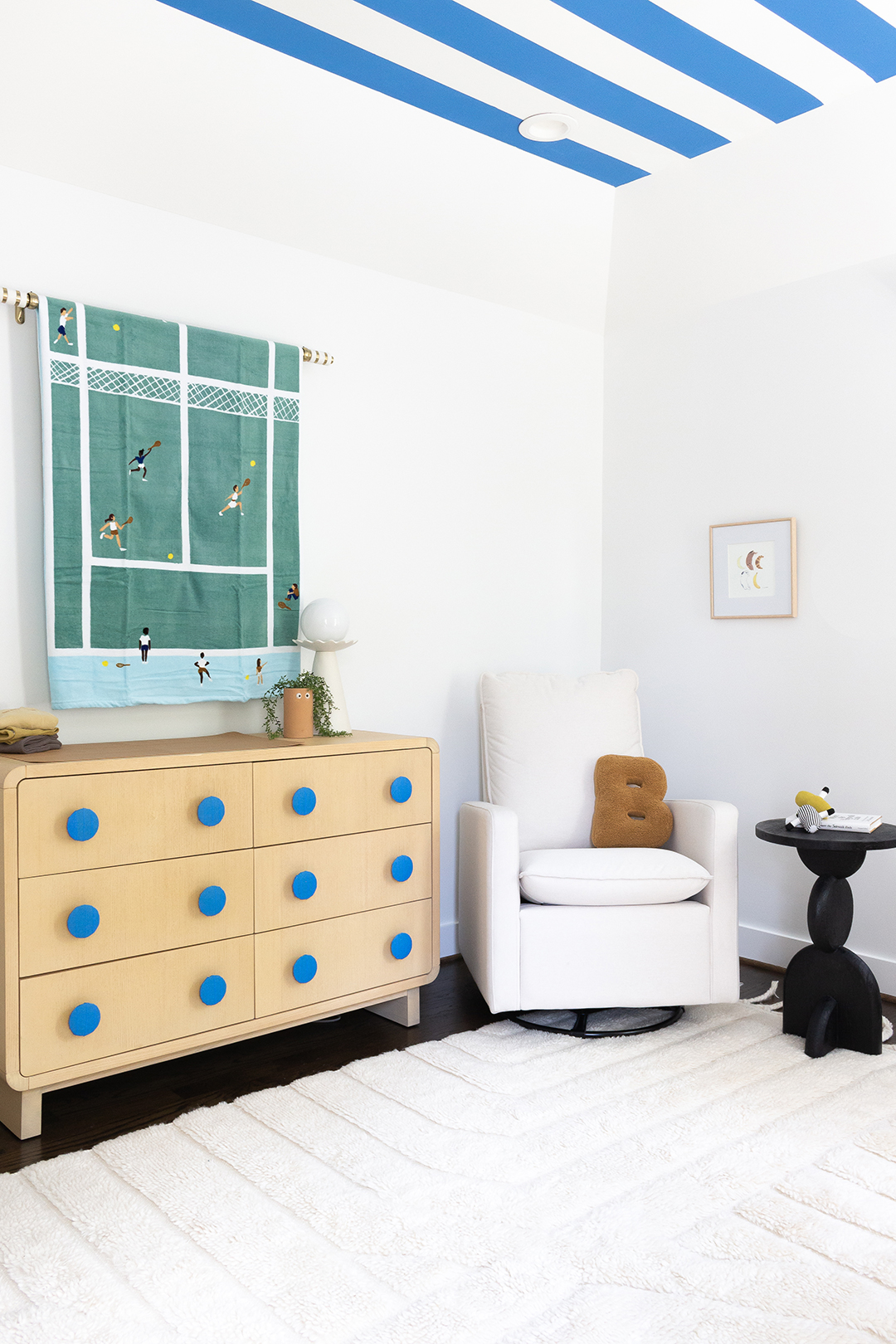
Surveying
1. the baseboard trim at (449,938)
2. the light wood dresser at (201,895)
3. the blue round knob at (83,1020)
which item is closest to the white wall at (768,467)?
the baseboard trim at (449,938)

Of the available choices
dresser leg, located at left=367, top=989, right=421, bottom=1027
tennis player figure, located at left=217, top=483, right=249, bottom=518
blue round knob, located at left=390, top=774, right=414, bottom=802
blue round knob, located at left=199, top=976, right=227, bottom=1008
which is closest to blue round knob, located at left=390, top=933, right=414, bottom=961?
dresser leg, located at left=367, top=989, right=421, bottom=1027

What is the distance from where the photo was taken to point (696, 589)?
3639 mm

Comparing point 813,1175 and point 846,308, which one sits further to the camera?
point 846,308

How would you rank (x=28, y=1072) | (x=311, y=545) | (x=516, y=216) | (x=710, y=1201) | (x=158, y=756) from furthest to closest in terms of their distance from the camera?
(x=516, y=216), (x=311, y=545), (x=158, y=756), (x=28, y=1072), (x=710, y=1201)

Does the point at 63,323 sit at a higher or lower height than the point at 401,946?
higher

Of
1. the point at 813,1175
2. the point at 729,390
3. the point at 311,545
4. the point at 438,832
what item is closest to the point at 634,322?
the point at 729,390

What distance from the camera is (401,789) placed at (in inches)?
107

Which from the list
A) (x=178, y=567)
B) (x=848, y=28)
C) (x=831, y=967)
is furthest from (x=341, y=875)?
(x=848, y=28)

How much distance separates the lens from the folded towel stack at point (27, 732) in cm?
224

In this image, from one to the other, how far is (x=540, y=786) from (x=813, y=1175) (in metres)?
1.41

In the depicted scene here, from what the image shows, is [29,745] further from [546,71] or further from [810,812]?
[546,71]

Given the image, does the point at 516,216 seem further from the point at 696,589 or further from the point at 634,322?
the point at 696,589

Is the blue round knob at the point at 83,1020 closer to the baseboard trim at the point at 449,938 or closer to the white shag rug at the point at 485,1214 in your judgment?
the white shag rug at the point at 485,1214

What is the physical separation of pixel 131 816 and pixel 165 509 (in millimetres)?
920
